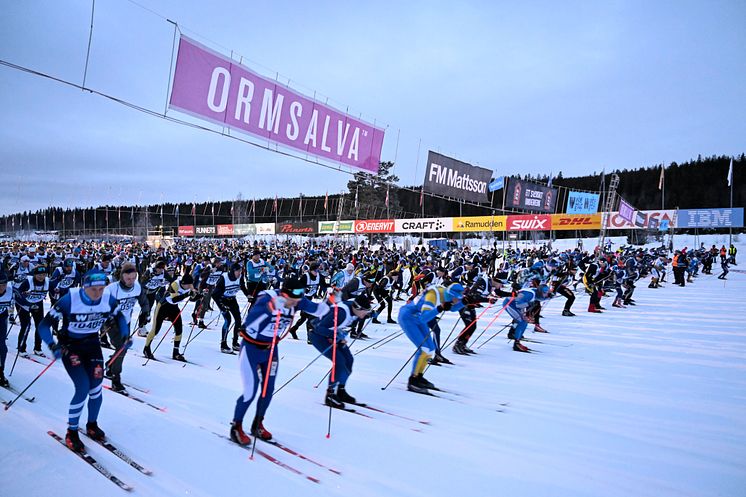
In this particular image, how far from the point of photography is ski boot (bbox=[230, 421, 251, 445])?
159 inches

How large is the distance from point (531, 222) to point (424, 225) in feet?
34.1

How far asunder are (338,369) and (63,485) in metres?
2.89

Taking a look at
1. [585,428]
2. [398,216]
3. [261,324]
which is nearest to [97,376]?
[261,324]

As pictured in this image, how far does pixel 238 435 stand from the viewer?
159 inches

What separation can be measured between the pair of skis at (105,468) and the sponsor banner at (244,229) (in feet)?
189

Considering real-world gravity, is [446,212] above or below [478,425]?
above

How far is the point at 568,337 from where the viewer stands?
30.7ft

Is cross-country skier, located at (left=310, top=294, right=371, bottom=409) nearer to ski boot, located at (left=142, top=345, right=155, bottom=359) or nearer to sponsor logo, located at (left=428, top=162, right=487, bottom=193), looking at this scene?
ski boot, located at (left=142, top=345, right=155, bottom=359)

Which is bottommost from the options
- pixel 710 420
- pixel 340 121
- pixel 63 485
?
pixel 63 485

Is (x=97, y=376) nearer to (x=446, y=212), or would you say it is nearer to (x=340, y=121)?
(x=340, y=121)

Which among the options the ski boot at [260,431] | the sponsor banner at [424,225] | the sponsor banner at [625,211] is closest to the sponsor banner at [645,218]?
the sponsor banner at [625,211]

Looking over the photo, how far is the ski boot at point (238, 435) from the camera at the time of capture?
4027 millimetres

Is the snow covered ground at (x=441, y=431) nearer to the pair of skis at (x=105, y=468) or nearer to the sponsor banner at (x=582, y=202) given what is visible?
the pair of skis at (x=105, y=468)

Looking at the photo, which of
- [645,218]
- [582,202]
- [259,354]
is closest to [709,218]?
[645,218]
